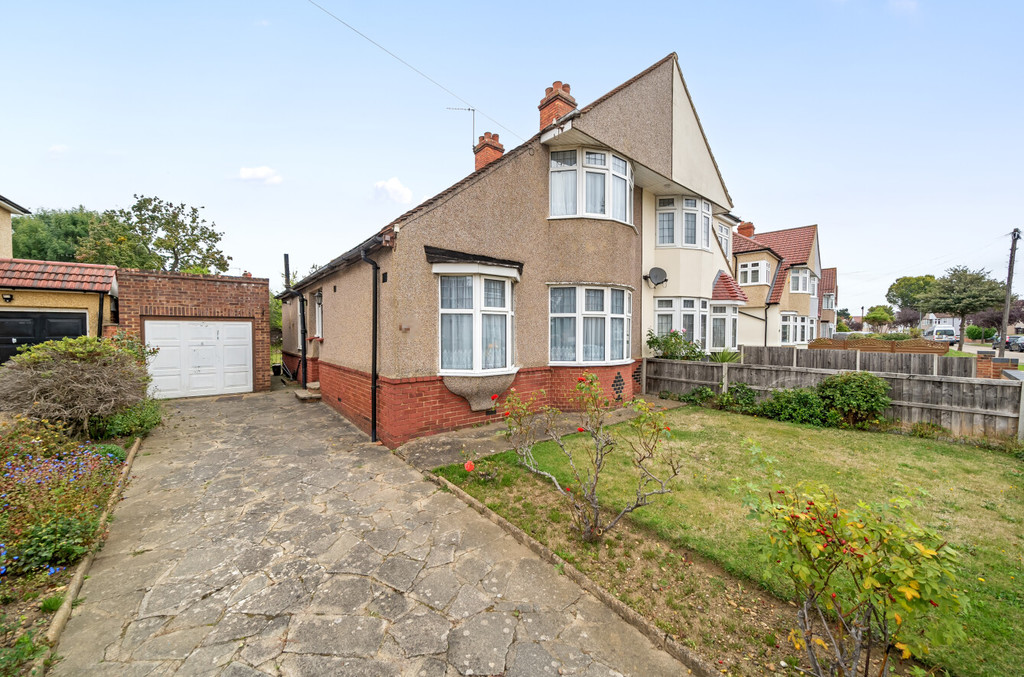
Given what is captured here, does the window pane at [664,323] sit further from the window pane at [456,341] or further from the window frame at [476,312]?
the window pane at [456,341]

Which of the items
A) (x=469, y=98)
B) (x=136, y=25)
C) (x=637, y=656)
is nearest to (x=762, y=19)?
(x=469, y=98)

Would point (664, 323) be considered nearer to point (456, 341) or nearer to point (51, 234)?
point (456, 341)

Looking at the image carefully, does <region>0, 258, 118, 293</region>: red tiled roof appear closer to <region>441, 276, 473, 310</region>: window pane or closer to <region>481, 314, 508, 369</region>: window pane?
<region>441, 276, 473, 310</region>: window pane

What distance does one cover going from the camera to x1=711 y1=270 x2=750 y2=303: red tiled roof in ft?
43.7

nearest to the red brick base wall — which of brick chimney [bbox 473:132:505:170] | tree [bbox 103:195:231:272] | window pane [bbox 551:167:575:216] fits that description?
window pane [bbox 551:167:575:216]

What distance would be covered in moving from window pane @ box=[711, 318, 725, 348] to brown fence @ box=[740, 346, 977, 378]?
321 cm

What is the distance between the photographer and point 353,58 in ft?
28.2

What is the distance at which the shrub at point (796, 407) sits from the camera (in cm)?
873

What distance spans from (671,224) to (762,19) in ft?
17.2

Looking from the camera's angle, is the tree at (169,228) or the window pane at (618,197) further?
the tree at (169,228)

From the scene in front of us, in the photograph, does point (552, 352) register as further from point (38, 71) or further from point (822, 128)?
point (38, 71)

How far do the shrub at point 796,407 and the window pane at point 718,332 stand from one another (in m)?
4.45

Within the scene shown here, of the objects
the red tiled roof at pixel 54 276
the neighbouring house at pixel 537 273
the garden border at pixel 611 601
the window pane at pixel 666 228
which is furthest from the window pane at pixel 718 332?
the red tiled roof at pixel 54 276

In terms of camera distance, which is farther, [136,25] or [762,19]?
[762,19]
